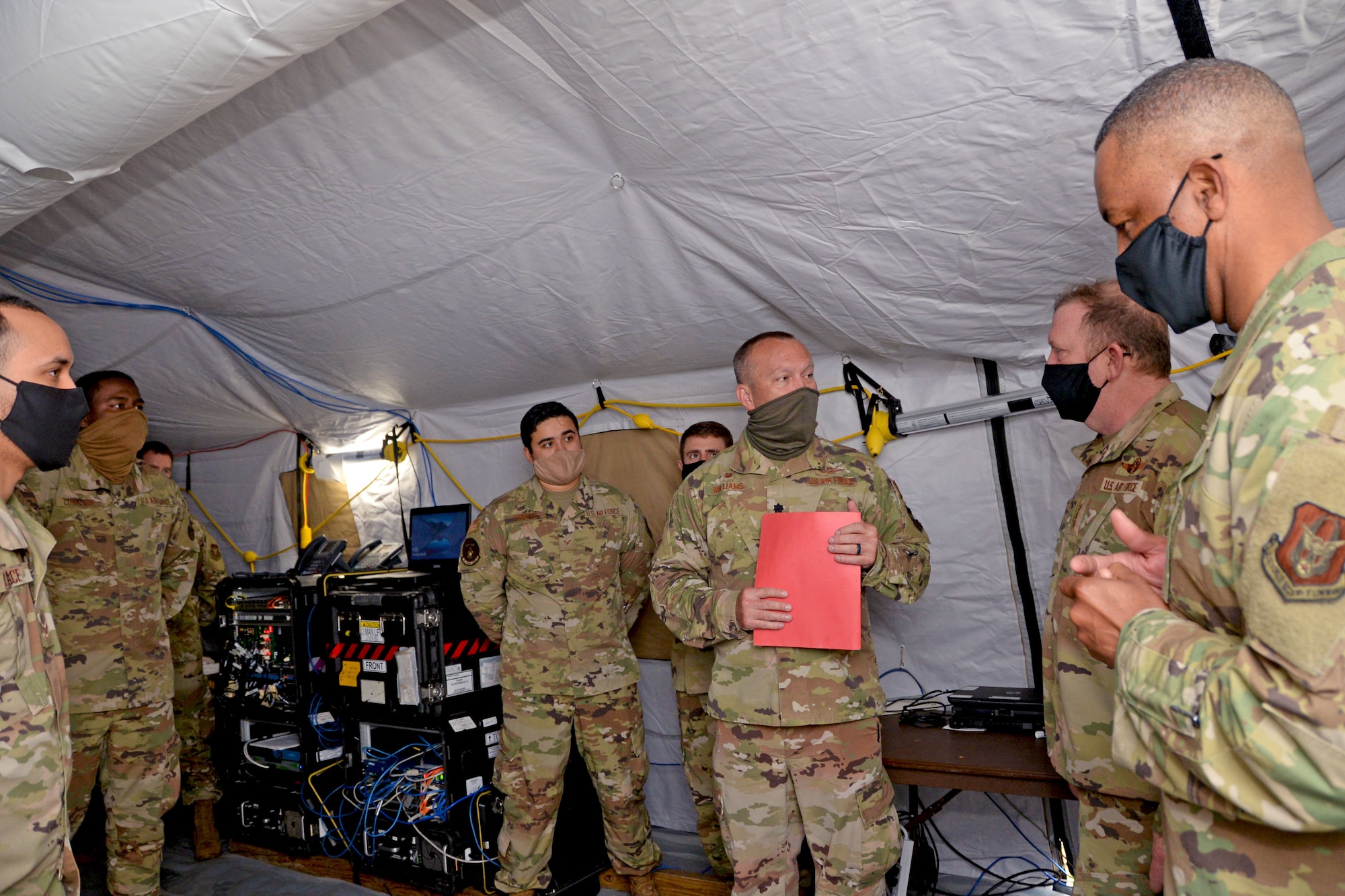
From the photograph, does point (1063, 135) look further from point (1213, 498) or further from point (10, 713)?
point (10, 713)

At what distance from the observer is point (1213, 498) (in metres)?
0.92

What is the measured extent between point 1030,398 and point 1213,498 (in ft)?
6.86

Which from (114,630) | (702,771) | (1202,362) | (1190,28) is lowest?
(702,771)

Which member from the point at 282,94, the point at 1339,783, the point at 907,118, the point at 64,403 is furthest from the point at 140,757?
the point at 1339,783

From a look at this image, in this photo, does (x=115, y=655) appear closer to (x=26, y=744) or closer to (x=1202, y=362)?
(x=26, y=744)

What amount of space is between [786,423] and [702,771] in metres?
1.76

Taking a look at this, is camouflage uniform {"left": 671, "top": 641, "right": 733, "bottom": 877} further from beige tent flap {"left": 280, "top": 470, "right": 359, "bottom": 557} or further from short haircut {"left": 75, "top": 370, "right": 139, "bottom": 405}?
short haircut {"left": 75, "top": 370, "right": 139, "bottom": 405}

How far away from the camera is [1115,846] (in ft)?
5.73

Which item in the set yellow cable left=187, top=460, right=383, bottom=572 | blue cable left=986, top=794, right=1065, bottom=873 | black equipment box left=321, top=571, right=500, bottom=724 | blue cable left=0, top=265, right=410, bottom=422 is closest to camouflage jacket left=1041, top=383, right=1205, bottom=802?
blue cable left=986, top=794, right=1065, bottom=873

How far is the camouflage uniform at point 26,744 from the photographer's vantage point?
5.04ft

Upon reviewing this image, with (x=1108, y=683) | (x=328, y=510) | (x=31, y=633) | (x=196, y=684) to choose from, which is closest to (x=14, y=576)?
(x=31, y=633)

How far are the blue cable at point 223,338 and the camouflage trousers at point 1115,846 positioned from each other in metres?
3.87

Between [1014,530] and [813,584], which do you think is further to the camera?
[1014,530]

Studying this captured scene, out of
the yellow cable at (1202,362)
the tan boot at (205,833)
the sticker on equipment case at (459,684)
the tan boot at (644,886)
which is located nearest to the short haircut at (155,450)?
the tan boot at (205,833)
